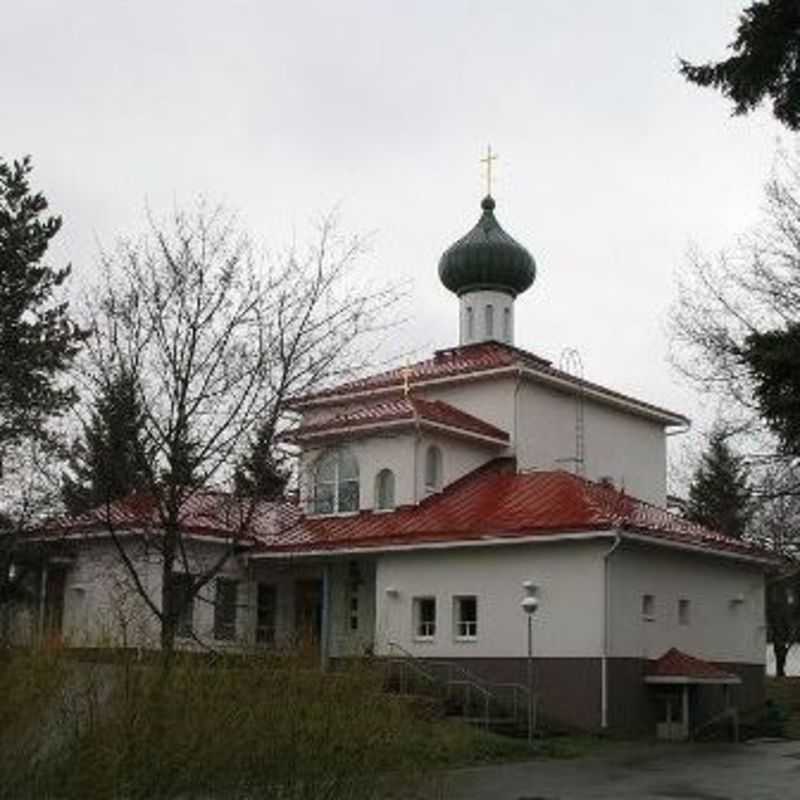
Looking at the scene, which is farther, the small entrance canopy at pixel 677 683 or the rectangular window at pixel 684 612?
the rectangular window at pixel 684 612

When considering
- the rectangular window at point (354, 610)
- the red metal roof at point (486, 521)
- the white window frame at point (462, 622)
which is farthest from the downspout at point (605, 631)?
the rectangular window at point (354, 610)

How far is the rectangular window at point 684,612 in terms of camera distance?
3222cm

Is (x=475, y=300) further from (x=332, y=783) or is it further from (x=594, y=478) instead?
(x=332, y=783)

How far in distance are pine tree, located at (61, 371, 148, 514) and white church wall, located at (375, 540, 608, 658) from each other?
9651 mm

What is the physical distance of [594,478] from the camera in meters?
39.0

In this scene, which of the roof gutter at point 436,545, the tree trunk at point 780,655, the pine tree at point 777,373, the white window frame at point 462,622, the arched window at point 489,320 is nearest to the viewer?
the pine tree at point 777,373

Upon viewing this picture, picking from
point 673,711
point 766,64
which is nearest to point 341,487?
point 673,711

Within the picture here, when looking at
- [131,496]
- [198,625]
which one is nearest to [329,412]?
[131,496]

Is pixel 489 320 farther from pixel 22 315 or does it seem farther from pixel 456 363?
pixel 22 315

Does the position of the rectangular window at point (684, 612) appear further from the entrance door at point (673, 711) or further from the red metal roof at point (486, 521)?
the entrance door at point (673, 711)

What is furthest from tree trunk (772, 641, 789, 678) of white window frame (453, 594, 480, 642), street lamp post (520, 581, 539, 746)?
street lamp post (520, 581, 539, 746)

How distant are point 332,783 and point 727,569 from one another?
1060 inches

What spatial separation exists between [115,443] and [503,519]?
41.7ft

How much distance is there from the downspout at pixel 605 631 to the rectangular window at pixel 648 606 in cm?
178
